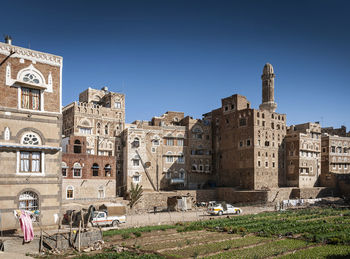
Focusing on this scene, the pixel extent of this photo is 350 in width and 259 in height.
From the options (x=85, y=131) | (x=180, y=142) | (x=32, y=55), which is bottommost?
(x=180, y=142)

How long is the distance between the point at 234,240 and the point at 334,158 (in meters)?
55.9

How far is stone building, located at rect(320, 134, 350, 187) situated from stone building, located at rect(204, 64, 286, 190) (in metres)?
11.1

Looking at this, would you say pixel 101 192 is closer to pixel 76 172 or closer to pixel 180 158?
pixel 76 172

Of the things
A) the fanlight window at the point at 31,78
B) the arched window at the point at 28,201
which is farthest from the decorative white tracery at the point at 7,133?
the arched window at the point at 28,201

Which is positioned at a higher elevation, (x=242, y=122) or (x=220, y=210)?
(x=242, y=122)

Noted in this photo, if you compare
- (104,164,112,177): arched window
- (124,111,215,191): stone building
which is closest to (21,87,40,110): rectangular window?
(104,164,112,177): arched window

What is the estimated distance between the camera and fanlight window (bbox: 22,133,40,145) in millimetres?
28131

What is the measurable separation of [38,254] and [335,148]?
2698 inches

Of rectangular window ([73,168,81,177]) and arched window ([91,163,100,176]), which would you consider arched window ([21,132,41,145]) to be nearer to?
rectangular window ([73,168,81,177])

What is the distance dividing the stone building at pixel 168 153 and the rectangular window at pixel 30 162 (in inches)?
1295

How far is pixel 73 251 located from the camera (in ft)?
77.9

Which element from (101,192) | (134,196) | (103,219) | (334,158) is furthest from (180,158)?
(103,219)

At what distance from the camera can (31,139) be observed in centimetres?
2842

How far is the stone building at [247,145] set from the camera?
65188 mm
